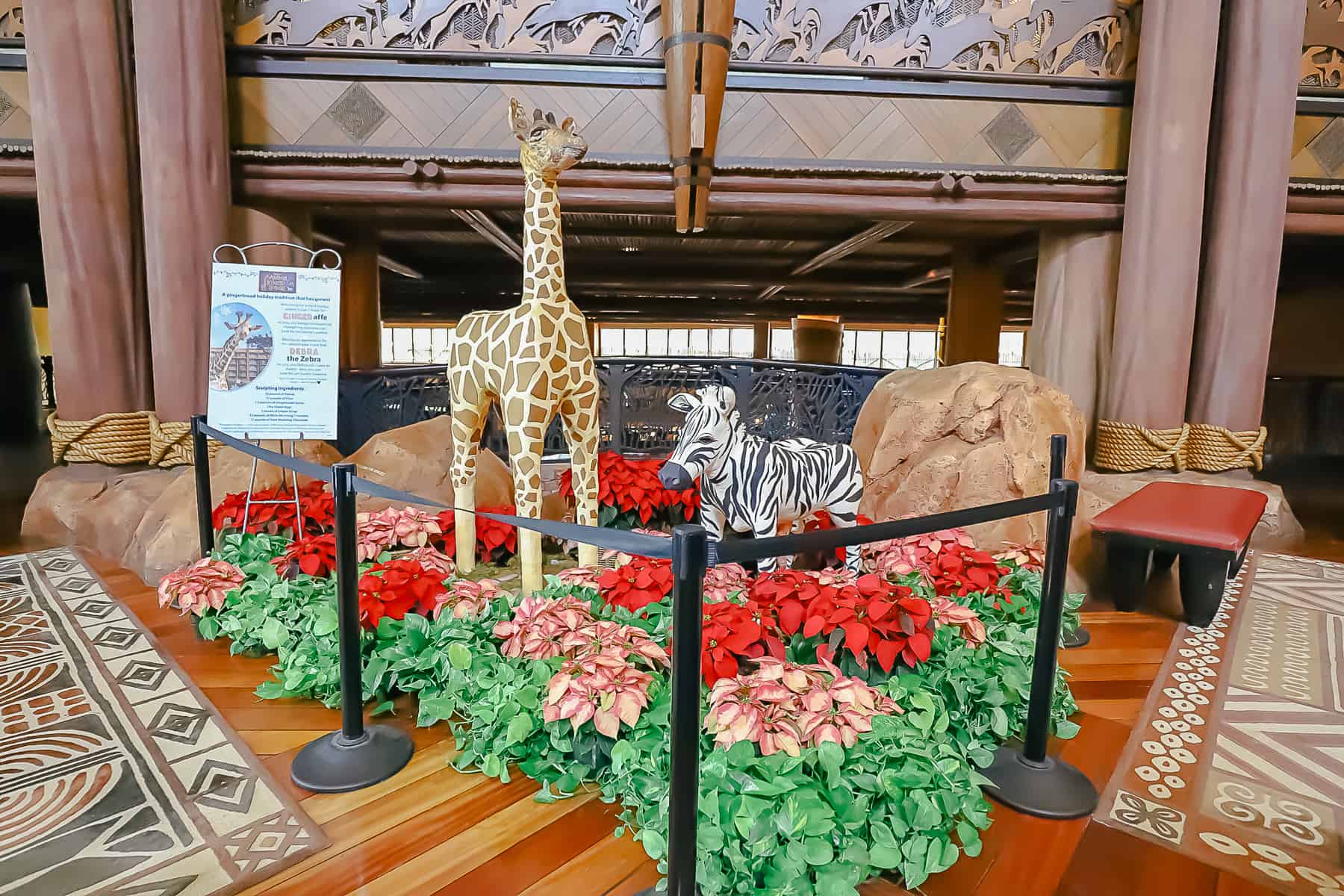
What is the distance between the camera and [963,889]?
1579 millimetres

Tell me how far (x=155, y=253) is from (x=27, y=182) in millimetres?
1040

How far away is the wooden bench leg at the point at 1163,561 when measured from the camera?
11.2ft

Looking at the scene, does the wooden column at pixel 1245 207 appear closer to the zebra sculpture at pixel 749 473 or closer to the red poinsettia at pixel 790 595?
the zebra sculpture at pixel 749 473

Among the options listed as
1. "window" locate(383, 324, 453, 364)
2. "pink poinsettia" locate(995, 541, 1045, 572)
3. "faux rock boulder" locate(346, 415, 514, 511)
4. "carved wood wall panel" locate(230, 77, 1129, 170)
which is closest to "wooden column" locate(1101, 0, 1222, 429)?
"carved wood wall panel" locate(230, 77, 1129, 170)

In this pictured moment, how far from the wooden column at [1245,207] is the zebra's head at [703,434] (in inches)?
148

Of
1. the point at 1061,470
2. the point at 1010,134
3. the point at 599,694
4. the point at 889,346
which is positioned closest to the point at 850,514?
the point at 1061,470

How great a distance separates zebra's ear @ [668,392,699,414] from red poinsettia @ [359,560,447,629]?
1.18 m

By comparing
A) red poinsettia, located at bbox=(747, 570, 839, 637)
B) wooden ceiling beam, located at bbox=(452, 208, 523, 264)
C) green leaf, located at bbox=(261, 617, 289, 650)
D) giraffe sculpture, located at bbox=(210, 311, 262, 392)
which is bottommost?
green leaf, located at bbox=(261, 617, 289, 650)

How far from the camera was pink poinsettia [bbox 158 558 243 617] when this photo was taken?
2.82 m

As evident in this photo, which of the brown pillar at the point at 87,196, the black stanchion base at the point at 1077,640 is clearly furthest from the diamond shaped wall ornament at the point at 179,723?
the black stanchion base at the point at 1077,640

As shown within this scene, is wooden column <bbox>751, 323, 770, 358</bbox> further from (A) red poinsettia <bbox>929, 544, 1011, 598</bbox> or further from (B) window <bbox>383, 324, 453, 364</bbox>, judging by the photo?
(A) red poinsettia <bbox>929, 544, 1011, 598</bbox>

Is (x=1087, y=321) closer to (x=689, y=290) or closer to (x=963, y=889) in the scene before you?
(x=963, y=889)

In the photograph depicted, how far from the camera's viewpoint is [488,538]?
11.1 ft

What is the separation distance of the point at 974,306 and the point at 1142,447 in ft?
10.2
